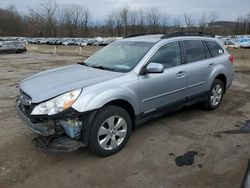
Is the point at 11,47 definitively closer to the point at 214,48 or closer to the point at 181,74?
the point at 214,48

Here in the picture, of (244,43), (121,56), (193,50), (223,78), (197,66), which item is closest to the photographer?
(121,56)

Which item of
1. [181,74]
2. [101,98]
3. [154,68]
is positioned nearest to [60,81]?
[101,98]

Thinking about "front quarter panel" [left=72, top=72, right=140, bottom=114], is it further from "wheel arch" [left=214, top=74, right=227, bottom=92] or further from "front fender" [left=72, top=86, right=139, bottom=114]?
"wheel arch" [left=214, top=74, right=227, bottom=92]

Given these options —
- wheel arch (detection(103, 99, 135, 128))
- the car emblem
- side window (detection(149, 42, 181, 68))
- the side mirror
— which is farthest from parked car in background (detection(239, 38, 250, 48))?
the car emblem

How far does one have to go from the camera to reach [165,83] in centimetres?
467

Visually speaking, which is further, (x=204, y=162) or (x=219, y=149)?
(x=219, y=149)

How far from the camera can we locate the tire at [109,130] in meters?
3.75

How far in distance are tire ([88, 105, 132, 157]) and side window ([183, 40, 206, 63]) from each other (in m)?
1.91

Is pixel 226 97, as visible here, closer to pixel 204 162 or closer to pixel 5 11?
pixel 204 162

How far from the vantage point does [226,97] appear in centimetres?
743

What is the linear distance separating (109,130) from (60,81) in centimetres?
100

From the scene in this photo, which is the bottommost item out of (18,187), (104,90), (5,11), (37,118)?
(18,187)

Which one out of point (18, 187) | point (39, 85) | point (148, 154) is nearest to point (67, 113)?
point (39, 85)

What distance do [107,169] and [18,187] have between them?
1117 millimetres
